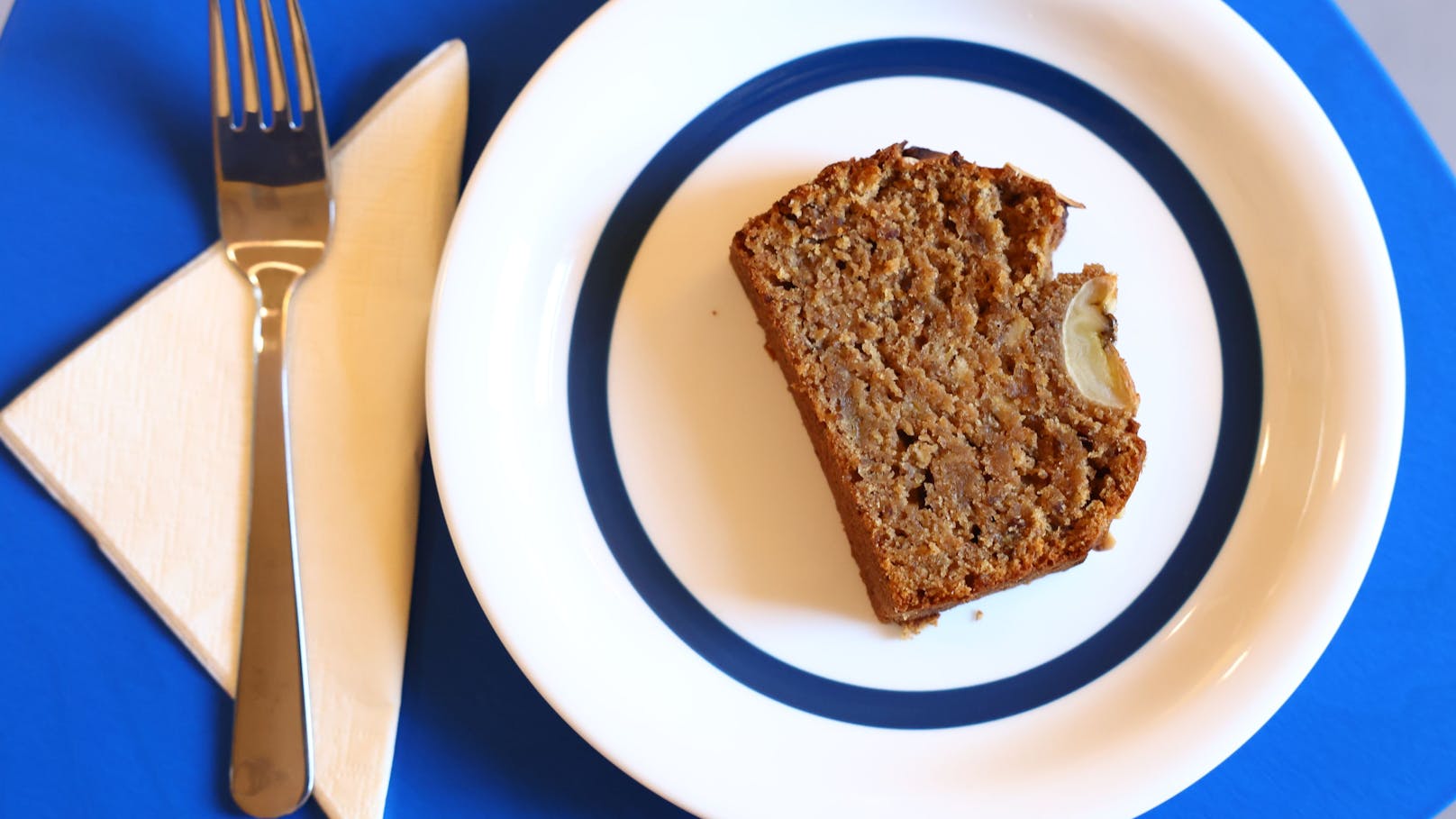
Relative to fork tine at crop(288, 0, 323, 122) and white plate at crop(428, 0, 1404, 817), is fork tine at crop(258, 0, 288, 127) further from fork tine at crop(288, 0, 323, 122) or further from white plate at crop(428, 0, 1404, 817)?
white plate at crop(428, 0, 1404, 817)

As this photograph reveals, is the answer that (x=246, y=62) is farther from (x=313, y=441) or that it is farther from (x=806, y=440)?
(x=806, y=440)

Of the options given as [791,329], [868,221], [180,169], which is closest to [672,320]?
[791,329]

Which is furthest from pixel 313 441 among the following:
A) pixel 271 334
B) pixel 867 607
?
pixel 867 607

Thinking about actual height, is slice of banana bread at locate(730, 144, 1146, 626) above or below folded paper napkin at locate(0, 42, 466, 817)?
above

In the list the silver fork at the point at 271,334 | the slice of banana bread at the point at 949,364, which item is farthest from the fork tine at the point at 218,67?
the slice of banana bread at the point at 949,364

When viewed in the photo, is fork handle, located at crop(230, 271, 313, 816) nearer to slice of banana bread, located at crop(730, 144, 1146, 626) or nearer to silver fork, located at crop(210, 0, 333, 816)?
silver fork, located at crop(210, 0, 333, 816)

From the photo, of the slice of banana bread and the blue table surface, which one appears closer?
the slice of banana bread

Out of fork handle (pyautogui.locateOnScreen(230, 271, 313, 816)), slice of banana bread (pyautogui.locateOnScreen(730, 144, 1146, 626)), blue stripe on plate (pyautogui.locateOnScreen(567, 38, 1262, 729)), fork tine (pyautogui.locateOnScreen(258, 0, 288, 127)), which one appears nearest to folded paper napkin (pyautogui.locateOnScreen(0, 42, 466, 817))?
fork handle (pyautogui.locateOnScreen(230, 271, 313, 816))

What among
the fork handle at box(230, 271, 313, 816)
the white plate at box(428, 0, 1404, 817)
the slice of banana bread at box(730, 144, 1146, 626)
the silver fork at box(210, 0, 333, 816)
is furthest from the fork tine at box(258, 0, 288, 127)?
the slice of banana bread at box(730, 144, 1146, 626)
